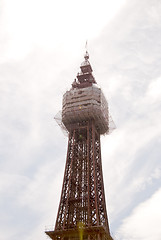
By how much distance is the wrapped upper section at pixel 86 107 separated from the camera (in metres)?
85.9

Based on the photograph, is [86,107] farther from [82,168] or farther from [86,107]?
[82,168]

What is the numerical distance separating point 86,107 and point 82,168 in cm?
1709

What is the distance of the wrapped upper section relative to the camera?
8594 centimetres

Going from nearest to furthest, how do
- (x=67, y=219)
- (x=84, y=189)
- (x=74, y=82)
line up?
(x=67, y=219)
(x=84, y=189)
(x=74, y=82)

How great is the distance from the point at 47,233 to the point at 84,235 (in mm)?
8472

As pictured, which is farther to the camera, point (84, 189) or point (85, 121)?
point (85, 121)

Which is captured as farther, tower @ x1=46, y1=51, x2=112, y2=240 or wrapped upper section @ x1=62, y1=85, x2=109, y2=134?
wrapped upper section @ x1=62, y1=85, x2=109, y2=134

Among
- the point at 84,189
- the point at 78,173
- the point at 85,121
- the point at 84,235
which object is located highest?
the point at 85,121

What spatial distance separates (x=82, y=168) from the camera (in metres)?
83.2

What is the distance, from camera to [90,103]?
86.2m

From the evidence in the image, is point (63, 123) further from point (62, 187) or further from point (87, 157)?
point (62, 187)

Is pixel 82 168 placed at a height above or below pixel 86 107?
below

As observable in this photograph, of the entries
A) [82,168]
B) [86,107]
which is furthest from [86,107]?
[82,168]

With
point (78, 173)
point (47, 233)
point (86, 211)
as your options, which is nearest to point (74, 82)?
point (78, 173)
